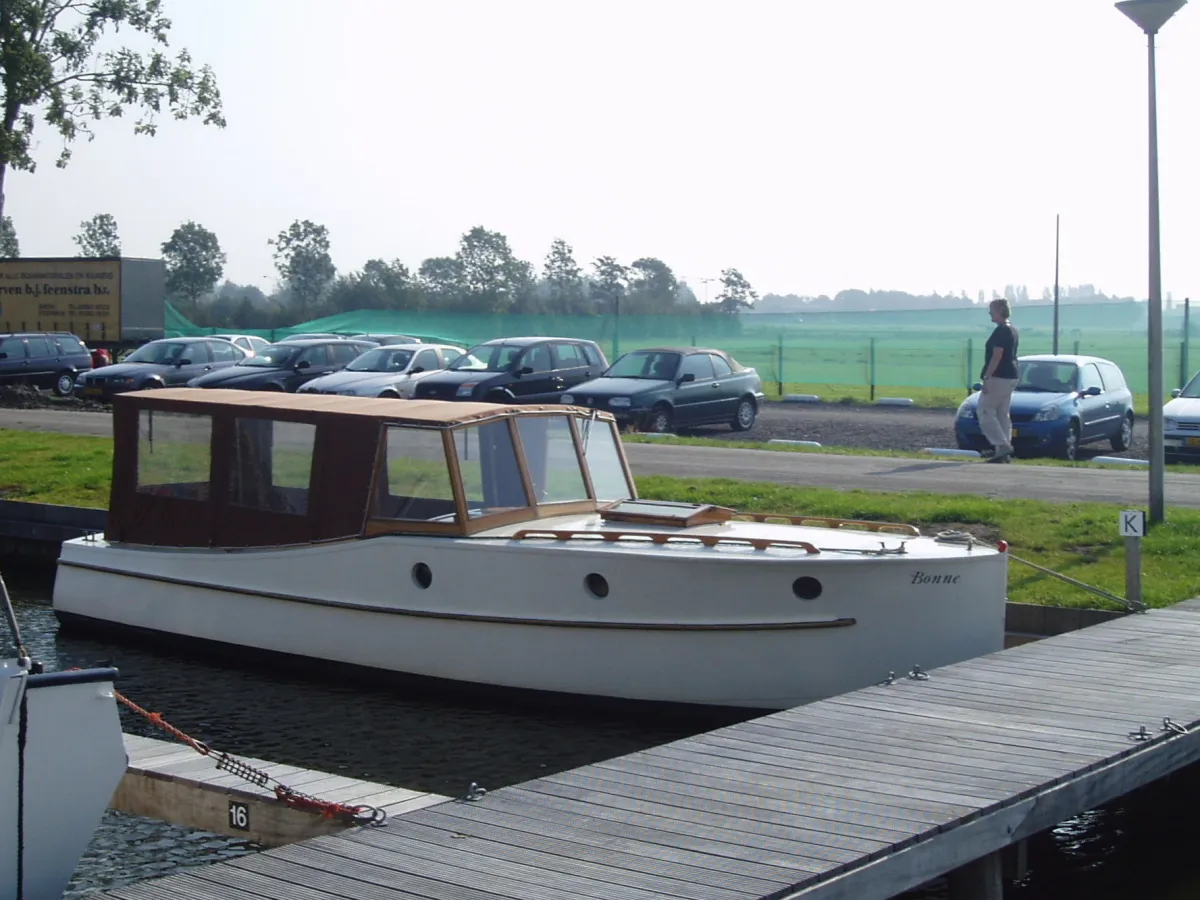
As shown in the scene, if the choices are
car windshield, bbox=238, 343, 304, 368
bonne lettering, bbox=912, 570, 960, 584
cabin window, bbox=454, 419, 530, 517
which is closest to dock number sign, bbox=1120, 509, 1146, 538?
bonne lettering, bbox=912, 570, 960, 584

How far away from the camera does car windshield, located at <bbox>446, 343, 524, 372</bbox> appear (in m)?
28.0

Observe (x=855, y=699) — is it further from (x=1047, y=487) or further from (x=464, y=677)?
(x=1047, y=487)

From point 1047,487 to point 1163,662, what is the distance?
7.22 m

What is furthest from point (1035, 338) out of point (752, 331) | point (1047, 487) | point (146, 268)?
point (1047, 487)

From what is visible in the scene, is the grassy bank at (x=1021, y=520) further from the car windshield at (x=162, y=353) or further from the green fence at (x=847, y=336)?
the green fence at (x=847, y=336)

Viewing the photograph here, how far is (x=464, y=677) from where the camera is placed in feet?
37.2

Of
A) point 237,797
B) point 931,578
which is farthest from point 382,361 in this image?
point 237,797

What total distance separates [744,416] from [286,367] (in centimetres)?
1008

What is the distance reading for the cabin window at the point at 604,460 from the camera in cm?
1241

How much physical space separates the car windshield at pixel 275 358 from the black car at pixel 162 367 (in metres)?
0.98

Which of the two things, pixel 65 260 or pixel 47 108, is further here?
pixel 65 260

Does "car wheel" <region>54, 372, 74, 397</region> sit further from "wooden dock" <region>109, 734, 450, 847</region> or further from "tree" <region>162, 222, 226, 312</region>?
"tree" <region>162, 222, 226, 312</region>

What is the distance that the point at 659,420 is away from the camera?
2550 centimetres

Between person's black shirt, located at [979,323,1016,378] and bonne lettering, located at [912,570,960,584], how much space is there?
8464 mm
